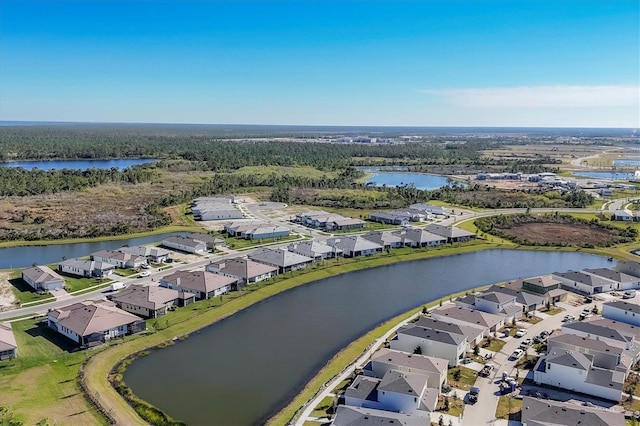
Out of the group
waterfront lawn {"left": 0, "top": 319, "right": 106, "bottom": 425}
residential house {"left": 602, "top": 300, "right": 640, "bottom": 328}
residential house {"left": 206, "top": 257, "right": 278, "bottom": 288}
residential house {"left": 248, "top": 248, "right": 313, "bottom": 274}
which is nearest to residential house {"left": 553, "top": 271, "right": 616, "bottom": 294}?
residential house {"left": 602, "top": 300, "right": 640, "bottom": 328}

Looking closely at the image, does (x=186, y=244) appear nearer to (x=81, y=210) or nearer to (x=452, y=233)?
(x=81, y=210)

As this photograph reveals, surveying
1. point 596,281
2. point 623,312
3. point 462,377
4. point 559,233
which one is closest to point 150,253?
point 462,377

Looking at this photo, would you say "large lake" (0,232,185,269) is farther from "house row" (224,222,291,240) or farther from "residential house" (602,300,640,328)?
"residential house" (602,300,640,328)

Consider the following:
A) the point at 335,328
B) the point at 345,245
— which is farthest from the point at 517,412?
the point at 345,245

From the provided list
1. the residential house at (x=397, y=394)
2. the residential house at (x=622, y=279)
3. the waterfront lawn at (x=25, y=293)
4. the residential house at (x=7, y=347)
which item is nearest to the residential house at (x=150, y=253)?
the waterfront lawn at (x=25, y=293)

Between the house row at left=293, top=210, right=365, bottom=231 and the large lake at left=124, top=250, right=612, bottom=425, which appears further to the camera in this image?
the house row at left=293, top=210, right=365, bottom=231

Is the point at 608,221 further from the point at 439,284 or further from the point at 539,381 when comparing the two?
the point at 539,381

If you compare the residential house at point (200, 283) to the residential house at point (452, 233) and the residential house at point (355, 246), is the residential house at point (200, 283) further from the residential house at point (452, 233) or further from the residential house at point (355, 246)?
the residential house at point (452, 233)
